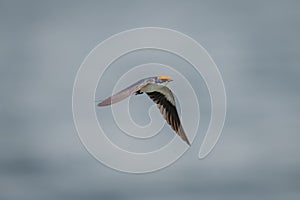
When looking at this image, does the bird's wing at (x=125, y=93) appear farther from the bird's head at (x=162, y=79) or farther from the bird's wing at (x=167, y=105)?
the bird's wing at (x=167, y=105)

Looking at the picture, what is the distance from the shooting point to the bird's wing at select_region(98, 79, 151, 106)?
51.6ft

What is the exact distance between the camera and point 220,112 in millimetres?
18031

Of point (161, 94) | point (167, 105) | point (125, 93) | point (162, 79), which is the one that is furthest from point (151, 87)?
point (125, 93)

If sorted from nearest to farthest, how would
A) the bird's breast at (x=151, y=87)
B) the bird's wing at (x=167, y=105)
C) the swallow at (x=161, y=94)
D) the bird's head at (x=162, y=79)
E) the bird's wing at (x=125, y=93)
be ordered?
the bird's wing at (x=125, y=93) < the swallow at (x=161, y=94) < the bird's head at (x=162, y=79) < the bird's breast at (x=151, y=87) < the bird's wing at (x=167, y=105)

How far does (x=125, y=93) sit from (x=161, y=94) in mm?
3653

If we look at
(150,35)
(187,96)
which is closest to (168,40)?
(150,35)

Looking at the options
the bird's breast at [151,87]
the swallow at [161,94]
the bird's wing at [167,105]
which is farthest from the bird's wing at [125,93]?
the bird's wing at [167,105]

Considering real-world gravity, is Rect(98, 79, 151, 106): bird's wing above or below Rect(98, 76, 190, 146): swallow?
below

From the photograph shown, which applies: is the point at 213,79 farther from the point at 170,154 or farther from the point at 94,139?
the point at 94,139

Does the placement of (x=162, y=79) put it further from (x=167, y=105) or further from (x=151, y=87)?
(x=167, y=105)

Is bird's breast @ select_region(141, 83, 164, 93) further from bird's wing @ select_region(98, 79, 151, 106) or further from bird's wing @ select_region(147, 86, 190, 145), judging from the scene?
bird's wing @ select_region(147, 86, 190, 145)

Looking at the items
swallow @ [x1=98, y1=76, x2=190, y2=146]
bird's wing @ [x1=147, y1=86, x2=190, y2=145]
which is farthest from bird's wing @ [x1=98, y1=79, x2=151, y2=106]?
bird's wing @ [x1=147, y1=86, x2=190, y2=145]

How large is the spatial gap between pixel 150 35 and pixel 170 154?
3548 millimetres

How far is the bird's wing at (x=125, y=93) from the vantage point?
51.6 ft
